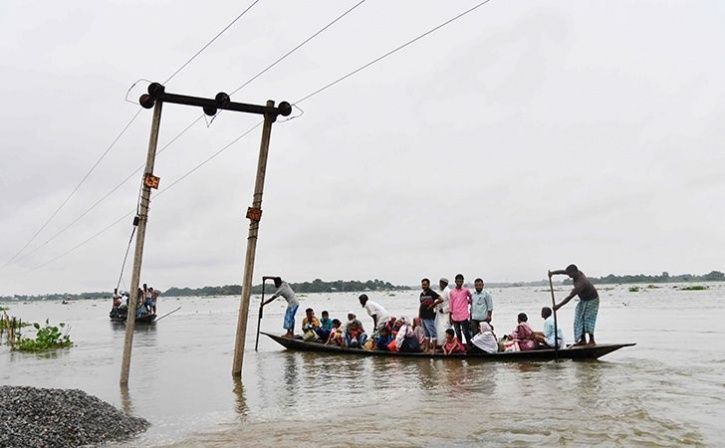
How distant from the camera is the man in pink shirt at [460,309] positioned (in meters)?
15.3

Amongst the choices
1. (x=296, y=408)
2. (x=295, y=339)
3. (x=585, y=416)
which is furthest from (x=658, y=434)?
(x=295, y=339)

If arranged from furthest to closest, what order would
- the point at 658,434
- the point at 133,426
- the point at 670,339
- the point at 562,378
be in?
the point at 670,339
the point at 562,378
the point at 133,426
the point at 658,434

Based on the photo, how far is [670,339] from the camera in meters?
20.9

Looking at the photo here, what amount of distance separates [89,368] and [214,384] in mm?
6012

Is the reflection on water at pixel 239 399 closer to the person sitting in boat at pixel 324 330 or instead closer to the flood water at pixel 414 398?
the flood water at pixel 414 398

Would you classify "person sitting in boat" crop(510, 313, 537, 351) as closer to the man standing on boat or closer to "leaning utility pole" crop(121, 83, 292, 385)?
the man standing on boat

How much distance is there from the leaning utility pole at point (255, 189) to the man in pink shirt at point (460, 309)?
532 centimetres

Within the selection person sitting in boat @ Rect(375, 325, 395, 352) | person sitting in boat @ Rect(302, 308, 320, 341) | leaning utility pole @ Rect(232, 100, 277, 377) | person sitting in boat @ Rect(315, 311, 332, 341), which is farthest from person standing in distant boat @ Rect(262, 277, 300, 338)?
leaning utility pole @ Rect(232, 100, 277, 377)

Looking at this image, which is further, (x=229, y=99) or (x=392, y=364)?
(x=392, y=364)

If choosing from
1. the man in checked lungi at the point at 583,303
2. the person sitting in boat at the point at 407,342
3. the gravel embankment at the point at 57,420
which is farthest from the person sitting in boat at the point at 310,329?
the gravel embankment at the point at 57,420

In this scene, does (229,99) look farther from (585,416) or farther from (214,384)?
(585,416)

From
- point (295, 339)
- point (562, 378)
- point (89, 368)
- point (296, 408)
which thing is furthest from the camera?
point (295, 339)

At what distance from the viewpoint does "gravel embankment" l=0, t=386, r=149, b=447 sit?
24.8 ft

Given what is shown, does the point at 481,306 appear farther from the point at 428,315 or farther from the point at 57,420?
the point at 57,420
